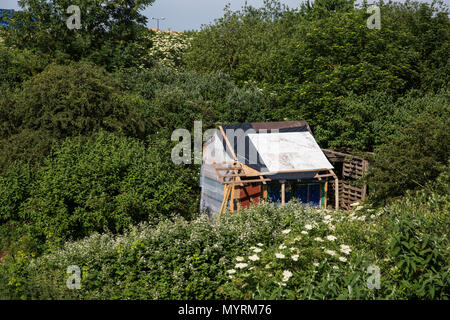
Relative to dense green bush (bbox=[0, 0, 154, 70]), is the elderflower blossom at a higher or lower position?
lower

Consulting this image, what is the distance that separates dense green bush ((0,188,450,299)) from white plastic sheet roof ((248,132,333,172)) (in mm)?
4507

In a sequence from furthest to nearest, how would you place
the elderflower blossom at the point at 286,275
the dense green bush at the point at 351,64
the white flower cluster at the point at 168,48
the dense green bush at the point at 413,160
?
the white flower cluster at the point at 168,48 → the dense green bush at the point at 351,64 → the dense green bush at the point at 413,160 → the elderflower blossom at the point at 286,275

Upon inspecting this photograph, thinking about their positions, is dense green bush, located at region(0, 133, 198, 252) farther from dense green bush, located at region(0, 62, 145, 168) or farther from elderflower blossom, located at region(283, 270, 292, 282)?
elderflower blossom, located at region(283, 270, 292, 282)

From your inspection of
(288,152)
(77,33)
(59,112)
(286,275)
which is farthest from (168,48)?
(286,275)

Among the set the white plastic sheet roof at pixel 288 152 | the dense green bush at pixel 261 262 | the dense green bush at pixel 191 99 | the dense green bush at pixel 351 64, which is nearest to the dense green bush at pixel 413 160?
the dense green bush at pixel 261 262

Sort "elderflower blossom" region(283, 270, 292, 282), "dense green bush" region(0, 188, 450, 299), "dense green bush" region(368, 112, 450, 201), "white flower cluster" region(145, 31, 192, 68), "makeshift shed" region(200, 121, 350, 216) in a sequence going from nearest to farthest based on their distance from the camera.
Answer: "dense green bush" region(0, 188, 450, 299)
"elderflower blossom" region(283, 270, 292, 282)
"dense green bush" region(368, 112, 450, 201)
"makeshift shed" region(200, 121, 350, 216)
"white flower cluster" region(145, 31, 192, 68)

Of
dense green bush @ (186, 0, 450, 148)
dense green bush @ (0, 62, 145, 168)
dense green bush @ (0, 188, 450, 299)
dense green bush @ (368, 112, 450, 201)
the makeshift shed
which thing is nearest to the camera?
dense green bush @ (0, 188, 450, 299)

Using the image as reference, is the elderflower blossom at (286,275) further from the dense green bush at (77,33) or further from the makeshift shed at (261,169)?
the dense green bush at (77,33)

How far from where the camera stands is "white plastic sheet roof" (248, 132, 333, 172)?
41.6 feet

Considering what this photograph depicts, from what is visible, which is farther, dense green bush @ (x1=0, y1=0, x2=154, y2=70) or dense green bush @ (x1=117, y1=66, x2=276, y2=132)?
dense green bush @ (x1=0, y1=0, x2=154, y2=70)

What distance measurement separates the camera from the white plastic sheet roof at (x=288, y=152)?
12.7 meters

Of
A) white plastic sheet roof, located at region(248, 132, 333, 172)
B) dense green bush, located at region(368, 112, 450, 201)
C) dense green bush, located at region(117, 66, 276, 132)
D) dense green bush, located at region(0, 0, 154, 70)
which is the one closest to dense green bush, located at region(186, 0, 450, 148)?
dense green bush, located at region(117, 66, 276, 132)

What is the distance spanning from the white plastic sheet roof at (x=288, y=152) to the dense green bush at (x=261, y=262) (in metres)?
4.51

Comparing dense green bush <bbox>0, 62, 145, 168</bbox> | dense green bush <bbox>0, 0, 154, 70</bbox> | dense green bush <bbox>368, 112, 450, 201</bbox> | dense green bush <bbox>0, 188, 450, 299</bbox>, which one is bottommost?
dense green bush <bbox>0, 188, 450, 299</bbox>
